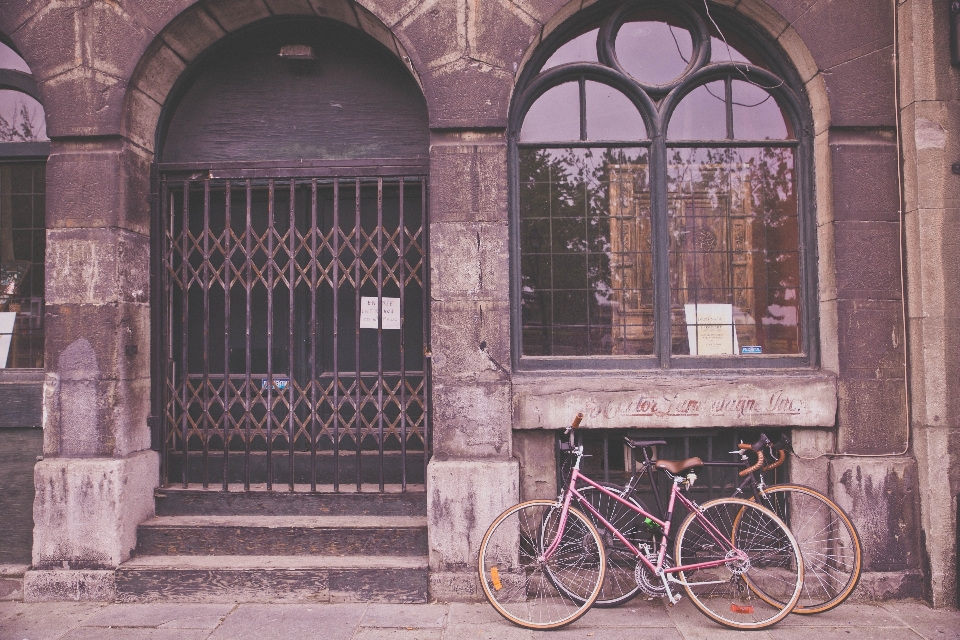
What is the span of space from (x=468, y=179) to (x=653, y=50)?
6.97ft

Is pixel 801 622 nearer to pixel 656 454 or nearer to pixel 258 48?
pixel 656 454

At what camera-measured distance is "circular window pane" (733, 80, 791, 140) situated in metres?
5.46

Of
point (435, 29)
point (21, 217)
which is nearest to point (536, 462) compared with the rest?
point (435, 29)

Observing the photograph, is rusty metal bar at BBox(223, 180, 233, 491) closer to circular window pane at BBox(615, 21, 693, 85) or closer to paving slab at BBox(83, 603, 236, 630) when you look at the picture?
paving slab at BBox(83, 603, 236, 630)

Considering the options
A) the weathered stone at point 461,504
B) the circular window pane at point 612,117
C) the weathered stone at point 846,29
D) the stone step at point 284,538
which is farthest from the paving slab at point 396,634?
the weathered stone at point 846,29

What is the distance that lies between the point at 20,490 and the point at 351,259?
3575mm

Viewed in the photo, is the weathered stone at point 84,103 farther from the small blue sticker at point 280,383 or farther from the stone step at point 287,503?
the stone step at point 287,503

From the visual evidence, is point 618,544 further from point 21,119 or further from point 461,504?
point 21,119

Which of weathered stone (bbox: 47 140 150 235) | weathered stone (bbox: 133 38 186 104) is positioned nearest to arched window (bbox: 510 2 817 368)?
weathered stone (bbox: 133 38 186 104)

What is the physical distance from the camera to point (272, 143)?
Answer: 18.7 ft

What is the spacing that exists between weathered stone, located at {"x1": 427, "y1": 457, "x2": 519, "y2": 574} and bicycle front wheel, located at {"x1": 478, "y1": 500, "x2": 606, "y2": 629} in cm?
19

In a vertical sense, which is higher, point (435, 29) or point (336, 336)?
point (435, 29)

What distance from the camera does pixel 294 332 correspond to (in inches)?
220

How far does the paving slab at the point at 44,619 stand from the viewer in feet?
14.3
